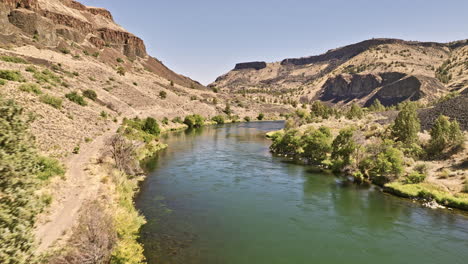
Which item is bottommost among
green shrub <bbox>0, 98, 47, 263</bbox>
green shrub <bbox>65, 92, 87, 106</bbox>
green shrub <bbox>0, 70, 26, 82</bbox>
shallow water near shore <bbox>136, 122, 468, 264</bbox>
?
shallow water near shore <bbox>136, 122, 468, 264</bbox>

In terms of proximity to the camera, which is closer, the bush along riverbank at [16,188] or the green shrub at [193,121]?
the bush along riverbank at [16,188]

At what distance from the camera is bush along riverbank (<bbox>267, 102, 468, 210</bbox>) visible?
104 feet

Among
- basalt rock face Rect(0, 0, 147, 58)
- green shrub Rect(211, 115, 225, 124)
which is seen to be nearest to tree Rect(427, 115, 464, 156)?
green shrub Rect(211, 115, 225, 124)

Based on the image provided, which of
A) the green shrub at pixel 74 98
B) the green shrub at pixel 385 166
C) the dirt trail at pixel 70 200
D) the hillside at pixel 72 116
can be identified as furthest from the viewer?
the green shrub at pixel 74 98

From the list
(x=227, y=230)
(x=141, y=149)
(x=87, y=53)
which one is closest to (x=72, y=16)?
(x=87, y=53)

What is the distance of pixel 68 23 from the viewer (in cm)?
13975

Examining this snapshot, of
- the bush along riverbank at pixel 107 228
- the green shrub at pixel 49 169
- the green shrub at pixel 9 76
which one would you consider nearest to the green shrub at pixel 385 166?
the bush along riverbank at pixel 107 228

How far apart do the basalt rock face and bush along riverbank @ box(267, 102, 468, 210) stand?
112690 mm

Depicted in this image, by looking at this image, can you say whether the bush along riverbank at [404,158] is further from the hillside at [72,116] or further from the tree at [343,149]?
the hillside at [72,116]

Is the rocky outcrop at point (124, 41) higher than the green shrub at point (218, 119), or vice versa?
the rocky outcrop at point (124, 41)

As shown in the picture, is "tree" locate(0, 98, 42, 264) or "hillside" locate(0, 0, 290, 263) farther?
"hillside" locate(0, 0, 290, 263)

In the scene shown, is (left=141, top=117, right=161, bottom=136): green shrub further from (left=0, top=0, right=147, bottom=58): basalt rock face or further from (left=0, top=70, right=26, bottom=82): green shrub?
(left=0, top=0, right=147, bottom=58): basalt rock face

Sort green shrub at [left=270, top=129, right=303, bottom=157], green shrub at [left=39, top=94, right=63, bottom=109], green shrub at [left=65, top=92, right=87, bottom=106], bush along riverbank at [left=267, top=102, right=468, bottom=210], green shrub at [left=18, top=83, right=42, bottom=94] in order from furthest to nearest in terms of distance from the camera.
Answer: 1. green shrub at [left=270, top=129, right=303, bottom=157]
2. green shrub at [left=65, top=92, right=87, bottom=106]
3. green shrub at [left=39, top=94, right=63, bottom=109]
4. green shrub at [left=18, top=83, right=42, bottom=94]
5. bush along riverbank at [left=267, top=102, right=468, bottom=210]

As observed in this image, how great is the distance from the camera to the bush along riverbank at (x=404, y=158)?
31766 mm
